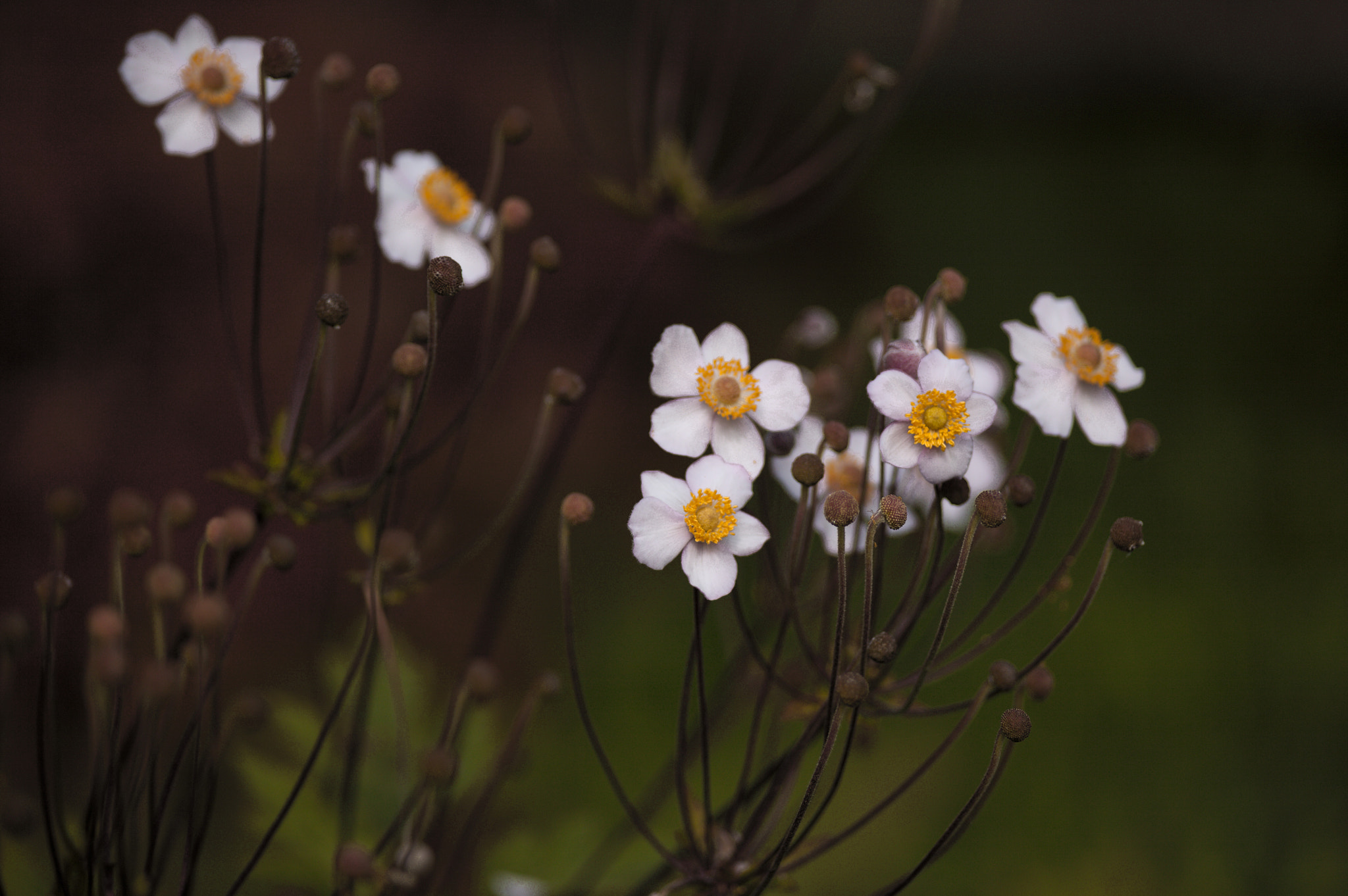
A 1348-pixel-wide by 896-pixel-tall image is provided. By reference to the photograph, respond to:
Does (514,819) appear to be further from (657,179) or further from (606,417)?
(657,179)

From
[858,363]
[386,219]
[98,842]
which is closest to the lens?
[98,842]

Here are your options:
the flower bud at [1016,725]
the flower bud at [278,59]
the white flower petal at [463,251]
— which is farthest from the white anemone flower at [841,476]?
the flower bud at [278,59]

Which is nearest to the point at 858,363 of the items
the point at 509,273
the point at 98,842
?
the point at 98,842

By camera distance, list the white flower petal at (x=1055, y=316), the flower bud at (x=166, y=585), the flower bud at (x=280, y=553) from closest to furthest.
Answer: the flower bud at (x=166, y=585) < the flower bud at (x=280, y=553) < the white flower petal at (x=1055, y=316)

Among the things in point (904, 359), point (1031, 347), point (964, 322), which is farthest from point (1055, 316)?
point (964, 322)

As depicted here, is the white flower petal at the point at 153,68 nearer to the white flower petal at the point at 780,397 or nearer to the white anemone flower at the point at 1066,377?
the white flower petal at the point at 780,397
